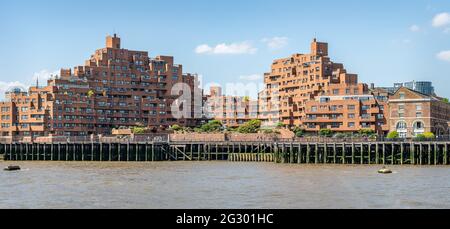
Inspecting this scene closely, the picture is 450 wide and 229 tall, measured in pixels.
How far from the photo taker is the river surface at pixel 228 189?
58.6m

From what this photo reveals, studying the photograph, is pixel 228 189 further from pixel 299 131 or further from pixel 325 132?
pixel 299 131

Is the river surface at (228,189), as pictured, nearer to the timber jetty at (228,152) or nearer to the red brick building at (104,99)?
the timber jetty at (228,152)

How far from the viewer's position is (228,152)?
453ft

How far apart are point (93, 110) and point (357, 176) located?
10530 centimetres

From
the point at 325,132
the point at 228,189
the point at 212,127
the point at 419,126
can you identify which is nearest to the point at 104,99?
A: the point at 212,127

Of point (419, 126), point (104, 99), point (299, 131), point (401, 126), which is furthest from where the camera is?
point (104, 99)

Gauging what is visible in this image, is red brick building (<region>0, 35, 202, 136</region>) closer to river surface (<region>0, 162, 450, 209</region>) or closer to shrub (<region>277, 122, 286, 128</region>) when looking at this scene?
shrub (<region>277, 122, 286, 128</region>)

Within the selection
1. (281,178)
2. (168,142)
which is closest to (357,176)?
(281,178)

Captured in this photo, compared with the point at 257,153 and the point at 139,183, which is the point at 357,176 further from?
the point at 257,153

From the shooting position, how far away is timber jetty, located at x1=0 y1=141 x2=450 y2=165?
116 m

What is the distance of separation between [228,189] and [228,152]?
67751 millimetres

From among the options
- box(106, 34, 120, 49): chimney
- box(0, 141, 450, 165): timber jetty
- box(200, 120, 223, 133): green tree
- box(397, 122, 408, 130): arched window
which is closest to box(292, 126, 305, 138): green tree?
box(200, 120, 223, 133): green tree

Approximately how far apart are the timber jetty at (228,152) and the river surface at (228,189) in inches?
791
